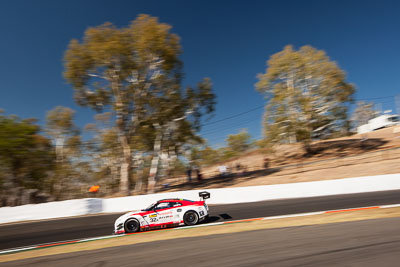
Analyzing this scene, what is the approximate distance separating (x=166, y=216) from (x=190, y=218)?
Answer: 925 millimetres

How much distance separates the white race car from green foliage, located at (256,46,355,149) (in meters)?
20.0

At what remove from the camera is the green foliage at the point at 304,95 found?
26.7 meters

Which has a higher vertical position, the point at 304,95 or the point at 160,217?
the point at 304,95

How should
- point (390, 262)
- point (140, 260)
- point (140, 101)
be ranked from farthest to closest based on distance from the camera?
point (140, 101)
point (140, 260)
point (390, 262)

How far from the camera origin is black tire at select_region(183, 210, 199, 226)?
9.41m

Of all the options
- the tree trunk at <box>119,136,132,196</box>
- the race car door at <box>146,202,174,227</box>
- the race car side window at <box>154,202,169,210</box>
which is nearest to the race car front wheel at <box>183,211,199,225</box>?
the race car door at <box>146,202,174,227</box>

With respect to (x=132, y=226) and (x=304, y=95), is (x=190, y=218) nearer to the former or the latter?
(x=132, y=226)

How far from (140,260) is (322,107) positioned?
27.6 metres

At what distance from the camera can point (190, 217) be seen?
9.47 m

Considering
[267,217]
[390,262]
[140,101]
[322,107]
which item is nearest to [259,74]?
[322,107]

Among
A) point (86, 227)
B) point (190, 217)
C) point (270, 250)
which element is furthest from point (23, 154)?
point (270, 250)

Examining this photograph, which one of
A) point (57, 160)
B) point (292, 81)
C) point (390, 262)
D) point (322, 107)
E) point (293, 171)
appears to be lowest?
point (390, 262)

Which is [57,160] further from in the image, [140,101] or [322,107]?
[322,107]

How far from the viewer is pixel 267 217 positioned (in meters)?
9.99
